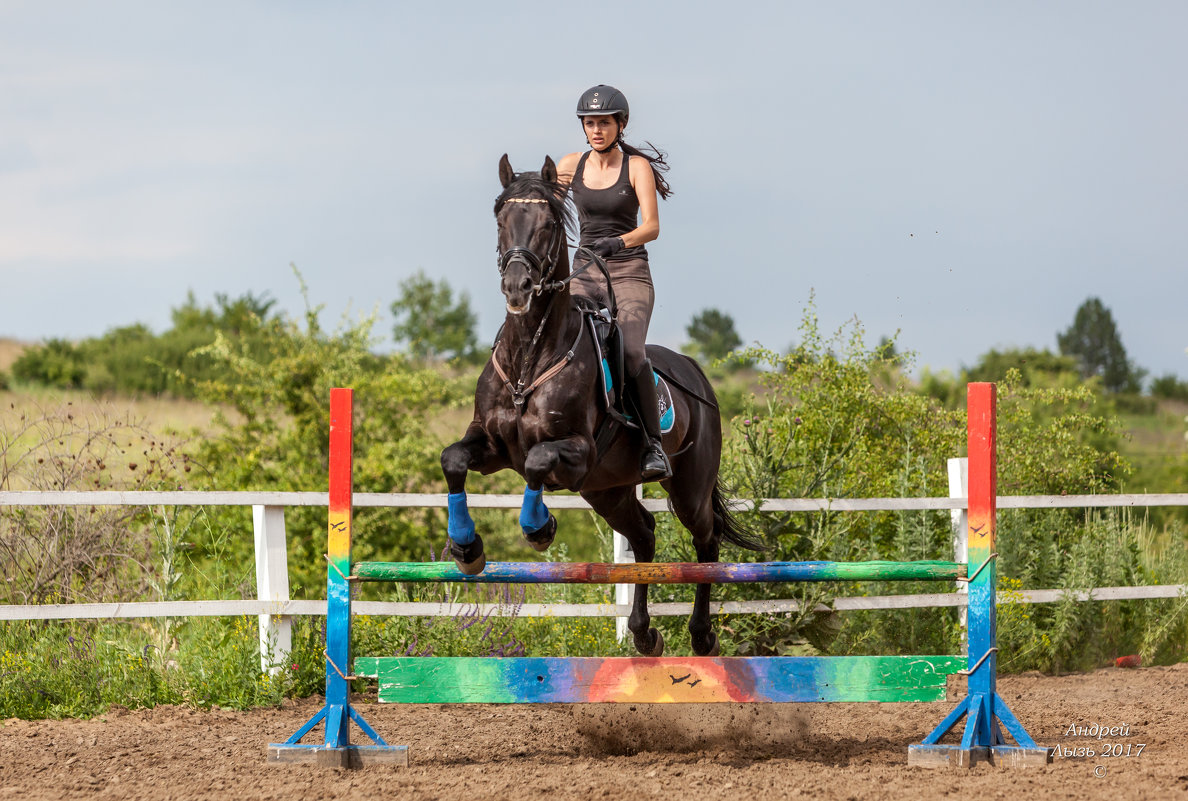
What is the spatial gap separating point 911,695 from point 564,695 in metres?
1.44

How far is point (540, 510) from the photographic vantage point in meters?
4.46

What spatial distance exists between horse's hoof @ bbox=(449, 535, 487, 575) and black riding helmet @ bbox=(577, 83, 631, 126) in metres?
2.16

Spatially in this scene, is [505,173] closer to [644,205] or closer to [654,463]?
[644,205]

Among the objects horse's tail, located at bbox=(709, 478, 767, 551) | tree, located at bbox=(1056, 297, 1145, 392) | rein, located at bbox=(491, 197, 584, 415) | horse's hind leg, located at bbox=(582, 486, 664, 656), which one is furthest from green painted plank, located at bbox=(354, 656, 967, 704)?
tree, located at bbox=(1056, 297, 1145, 392)

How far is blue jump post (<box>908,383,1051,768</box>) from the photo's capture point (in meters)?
4.43

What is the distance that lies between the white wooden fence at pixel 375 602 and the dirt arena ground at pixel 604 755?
0.58m

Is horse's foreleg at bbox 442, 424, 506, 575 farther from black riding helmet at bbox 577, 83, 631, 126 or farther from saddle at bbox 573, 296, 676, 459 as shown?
black riding helmet at bbox 577, 83, 631, 126

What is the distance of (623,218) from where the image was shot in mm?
5398

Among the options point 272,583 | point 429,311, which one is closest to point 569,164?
point 272,583

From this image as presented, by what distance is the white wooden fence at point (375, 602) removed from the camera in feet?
20.3

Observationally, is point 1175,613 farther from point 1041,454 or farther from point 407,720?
point 407,720

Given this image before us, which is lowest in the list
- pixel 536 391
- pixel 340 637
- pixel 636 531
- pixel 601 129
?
pixel 340 637

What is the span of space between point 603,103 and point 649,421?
5.10 ft

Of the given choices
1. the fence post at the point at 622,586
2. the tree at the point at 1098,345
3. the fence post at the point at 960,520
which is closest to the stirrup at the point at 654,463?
the fence post at the point at 622,586
